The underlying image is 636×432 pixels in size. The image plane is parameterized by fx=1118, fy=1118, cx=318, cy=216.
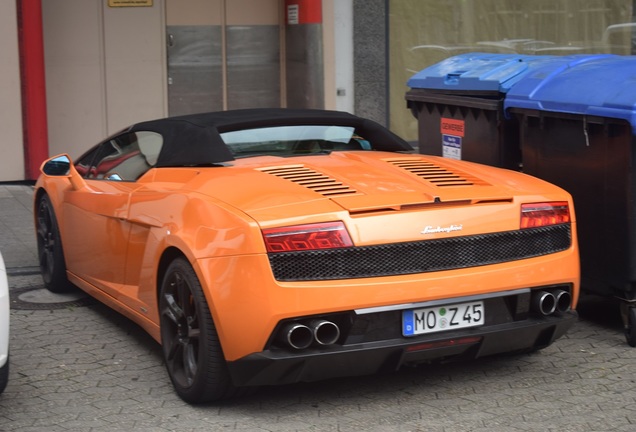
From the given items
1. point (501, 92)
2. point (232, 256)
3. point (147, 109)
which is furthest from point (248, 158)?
point (147, 109)

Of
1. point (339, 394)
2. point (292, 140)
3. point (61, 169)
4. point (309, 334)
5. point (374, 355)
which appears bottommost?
point (339, 394)

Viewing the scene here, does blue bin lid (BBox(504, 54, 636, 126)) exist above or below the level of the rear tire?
above

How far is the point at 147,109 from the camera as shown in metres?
13.7

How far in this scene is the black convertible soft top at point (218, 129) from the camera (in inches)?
230

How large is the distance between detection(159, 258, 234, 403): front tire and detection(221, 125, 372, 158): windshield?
1049 millimetres

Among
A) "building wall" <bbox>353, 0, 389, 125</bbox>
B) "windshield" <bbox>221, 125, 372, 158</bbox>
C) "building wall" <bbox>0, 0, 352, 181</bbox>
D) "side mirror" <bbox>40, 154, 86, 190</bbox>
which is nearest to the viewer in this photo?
"windshield" <bbox>221, 125, 372, 158</bbox>

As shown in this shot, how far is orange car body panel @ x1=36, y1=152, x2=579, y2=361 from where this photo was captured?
186 inches

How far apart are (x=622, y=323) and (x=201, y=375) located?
A: 2.85 meters

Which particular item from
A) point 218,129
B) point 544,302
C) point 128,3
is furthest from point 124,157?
point 128,3

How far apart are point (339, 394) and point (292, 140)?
5.21 feet

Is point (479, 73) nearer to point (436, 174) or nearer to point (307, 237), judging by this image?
point (436, 174)

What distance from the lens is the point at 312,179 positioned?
5.32 meters

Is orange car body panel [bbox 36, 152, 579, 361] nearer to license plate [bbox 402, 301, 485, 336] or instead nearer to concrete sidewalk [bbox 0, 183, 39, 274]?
license plate [bbox 402, 301, 485, 336]

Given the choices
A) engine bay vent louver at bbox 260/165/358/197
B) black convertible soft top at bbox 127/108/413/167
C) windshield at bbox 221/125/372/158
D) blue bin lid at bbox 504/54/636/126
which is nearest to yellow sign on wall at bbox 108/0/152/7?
black convertible soft top at bbox 127/108/413/167
